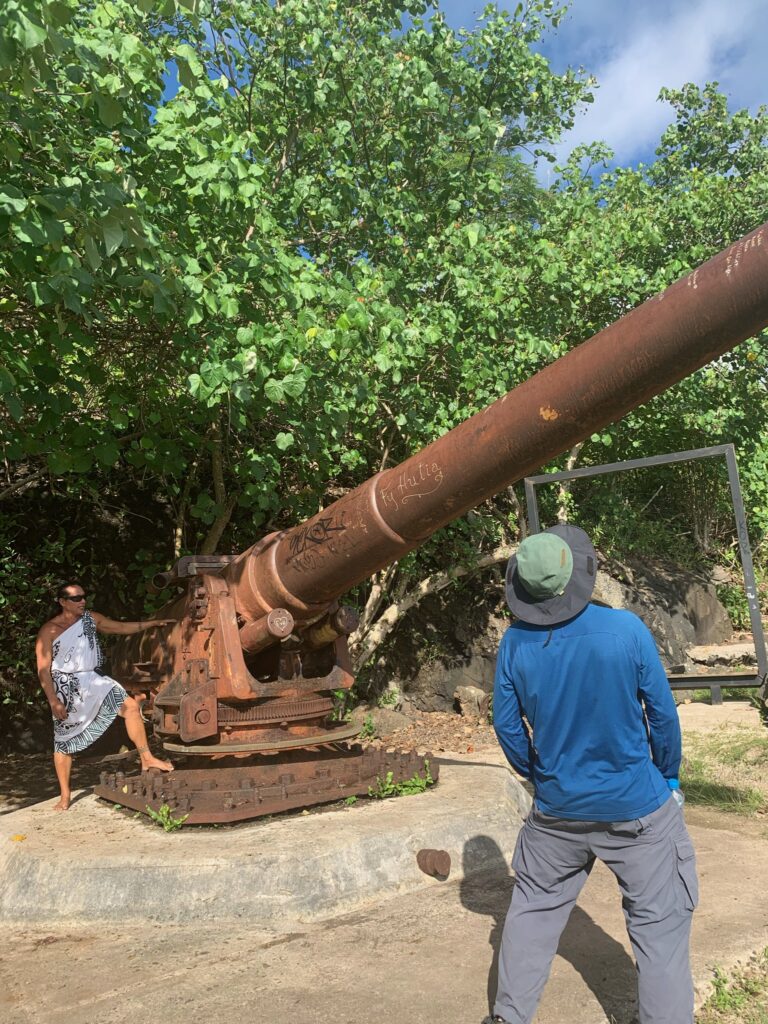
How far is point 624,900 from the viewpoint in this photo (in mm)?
2662

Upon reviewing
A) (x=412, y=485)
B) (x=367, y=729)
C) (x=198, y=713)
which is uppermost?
(x=412, y=485)

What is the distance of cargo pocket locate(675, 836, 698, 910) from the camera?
8.49 ft

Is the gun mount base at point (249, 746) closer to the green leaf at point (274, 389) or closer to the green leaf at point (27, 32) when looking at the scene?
the green leaf at point (274, 389)

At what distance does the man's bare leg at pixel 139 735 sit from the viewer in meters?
5.04

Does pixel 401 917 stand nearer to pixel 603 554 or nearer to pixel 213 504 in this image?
pixel 213 504

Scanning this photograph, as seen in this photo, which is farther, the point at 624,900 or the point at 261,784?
the point at 261,784

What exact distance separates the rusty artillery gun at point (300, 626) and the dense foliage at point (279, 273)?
Answer: 146 cm

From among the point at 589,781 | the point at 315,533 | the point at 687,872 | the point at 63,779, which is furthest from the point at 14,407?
the point at 687,872

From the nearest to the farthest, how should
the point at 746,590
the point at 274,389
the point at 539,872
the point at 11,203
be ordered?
the point at 539,872
the point at 11,203
the point at 274,389
the point at 746,590

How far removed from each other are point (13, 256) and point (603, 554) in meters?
10.1

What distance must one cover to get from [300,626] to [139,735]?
1.20 metres

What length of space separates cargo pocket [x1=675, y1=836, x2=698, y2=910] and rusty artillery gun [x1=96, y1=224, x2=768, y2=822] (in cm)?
148

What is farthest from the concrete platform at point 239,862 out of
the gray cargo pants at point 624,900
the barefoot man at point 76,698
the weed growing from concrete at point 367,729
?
the weed growing from concrete at point 367,729

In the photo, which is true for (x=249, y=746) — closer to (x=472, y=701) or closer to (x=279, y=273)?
(x=279, y=273)
